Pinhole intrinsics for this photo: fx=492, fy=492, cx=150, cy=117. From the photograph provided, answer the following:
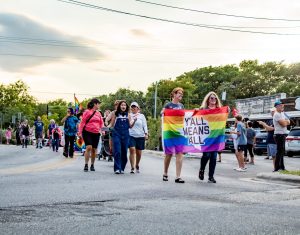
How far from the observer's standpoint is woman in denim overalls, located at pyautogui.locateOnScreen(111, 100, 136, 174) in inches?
459

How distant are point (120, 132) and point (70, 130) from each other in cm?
743

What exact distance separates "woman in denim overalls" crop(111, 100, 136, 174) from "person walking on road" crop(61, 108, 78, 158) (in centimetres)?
721

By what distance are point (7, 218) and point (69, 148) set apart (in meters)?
14.5

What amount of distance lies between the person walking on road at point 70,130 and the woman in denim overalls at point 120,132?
7.21 meters

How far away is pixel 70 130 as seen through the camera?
18.8 m

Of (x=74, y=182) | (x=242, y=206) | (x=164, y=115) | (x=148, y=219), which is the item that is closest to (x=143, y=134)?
(x=164, y=115)

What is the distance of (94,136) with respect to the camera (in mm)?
12445

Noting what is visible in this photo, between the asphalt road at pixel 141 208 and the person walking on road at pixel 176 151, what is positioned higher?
the person walking on road at pixel 176 151

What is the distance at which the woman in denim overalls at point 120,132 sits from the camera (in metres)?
11.6

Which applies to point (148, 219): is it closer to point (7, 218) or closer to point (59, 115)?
point (7, 218)

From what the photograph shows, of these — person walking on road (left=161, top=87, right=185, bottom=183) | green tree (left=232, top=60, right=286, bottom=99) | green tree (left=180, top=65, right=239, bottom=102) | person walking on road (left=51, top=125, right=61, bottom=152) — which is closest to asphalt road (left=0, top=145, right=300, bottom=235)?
person walking on road (left=161, top=87, right=185, bottom=183)

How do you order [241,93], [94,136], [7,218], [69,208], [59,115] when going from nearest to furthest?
1. [7,218]
2. [69,208]
3. [94,136]
4. [241,93]
5. [59,115]

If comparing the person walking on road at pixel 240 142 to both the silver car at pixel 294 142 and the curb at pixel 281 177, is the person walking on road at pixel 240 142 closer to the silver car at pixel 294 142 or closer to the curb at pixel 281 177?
the curb at pixel 281 177

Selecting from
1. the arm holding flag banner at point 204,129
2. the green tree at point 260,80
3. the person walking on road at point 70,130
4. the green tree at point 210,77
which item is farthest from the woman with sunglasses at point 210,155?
the green tree at point 210,77
